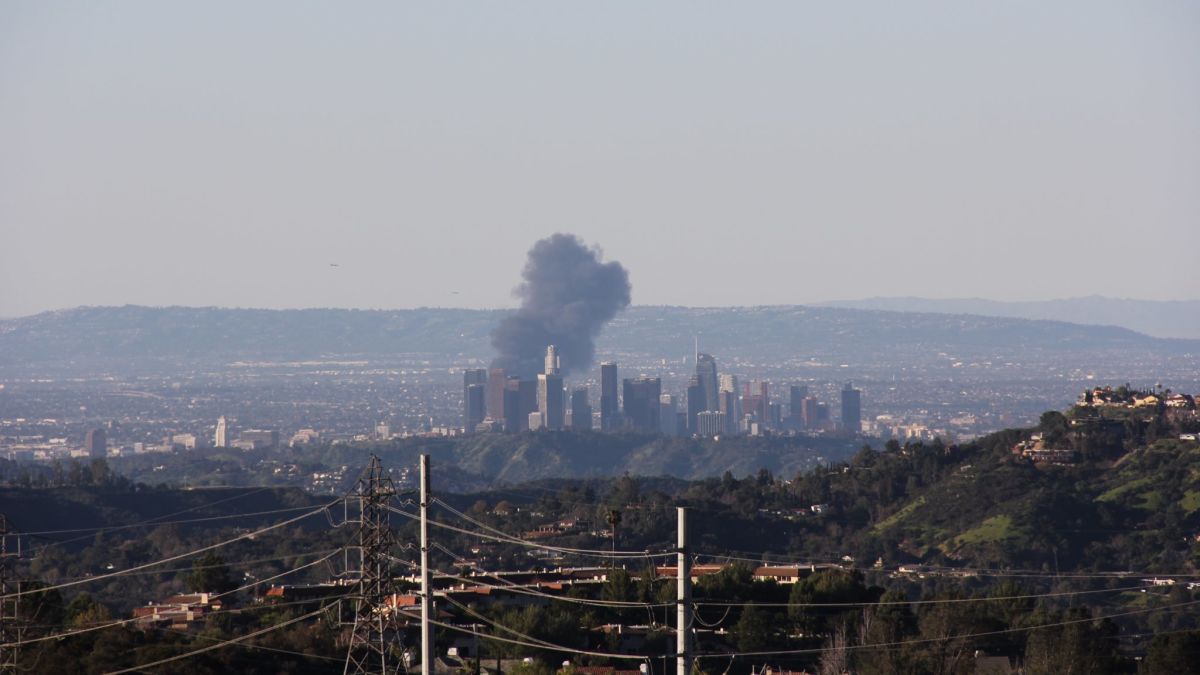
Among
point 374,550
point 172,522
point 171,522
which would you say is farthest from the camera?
point 171,522

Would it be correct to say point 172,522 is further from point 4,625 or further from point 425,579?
point 425,579

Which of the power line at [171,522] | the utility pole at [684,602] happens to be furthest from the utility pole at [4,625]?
the power line at [171,522]

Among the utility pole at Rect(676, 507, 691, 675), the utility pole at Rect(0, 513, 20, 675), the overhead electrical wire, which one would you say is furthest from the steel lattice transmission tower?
the overhead electrical wire

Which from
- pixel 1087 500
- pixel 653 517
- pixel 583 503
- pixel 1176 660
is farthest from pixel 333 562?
pixel 1176 660

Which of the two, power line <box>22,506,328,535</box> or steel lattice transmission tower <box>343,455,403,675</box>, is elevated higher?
steel lattice transmission tower <box>343,455,403,675</box>

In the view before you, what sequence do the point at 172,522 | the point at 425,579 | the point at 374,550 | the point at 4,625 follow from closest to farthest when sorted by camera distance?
1. the point at 425,579
2. the point at 374,550
3. the point at 4,625
4. the point at 172,522

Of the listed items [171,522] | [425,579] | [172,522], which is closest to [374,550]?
[425,579]

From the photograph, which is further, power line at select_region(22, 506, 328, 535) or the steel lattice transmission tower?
power line at select_region(22, 506, 328, 535)

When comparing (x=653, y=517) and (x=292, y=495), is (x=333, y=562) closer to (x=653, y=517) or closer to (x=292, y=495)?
(x=653, y=517)

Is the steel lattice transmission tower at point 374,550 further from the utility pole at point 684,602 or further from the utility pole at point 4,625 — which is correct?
the utility pole at point 684,602

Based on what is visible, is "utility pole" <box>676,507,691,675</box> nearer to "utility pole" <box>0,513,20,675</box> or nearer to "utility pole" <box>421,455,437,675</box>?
"utility pole" <box>421,455,437,675</box>

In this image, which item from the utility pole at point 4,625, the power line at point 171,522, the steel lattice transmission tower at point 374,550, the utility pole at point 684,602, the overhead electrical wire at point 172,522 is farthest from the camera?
the overhead electrical wire at point 172,522
